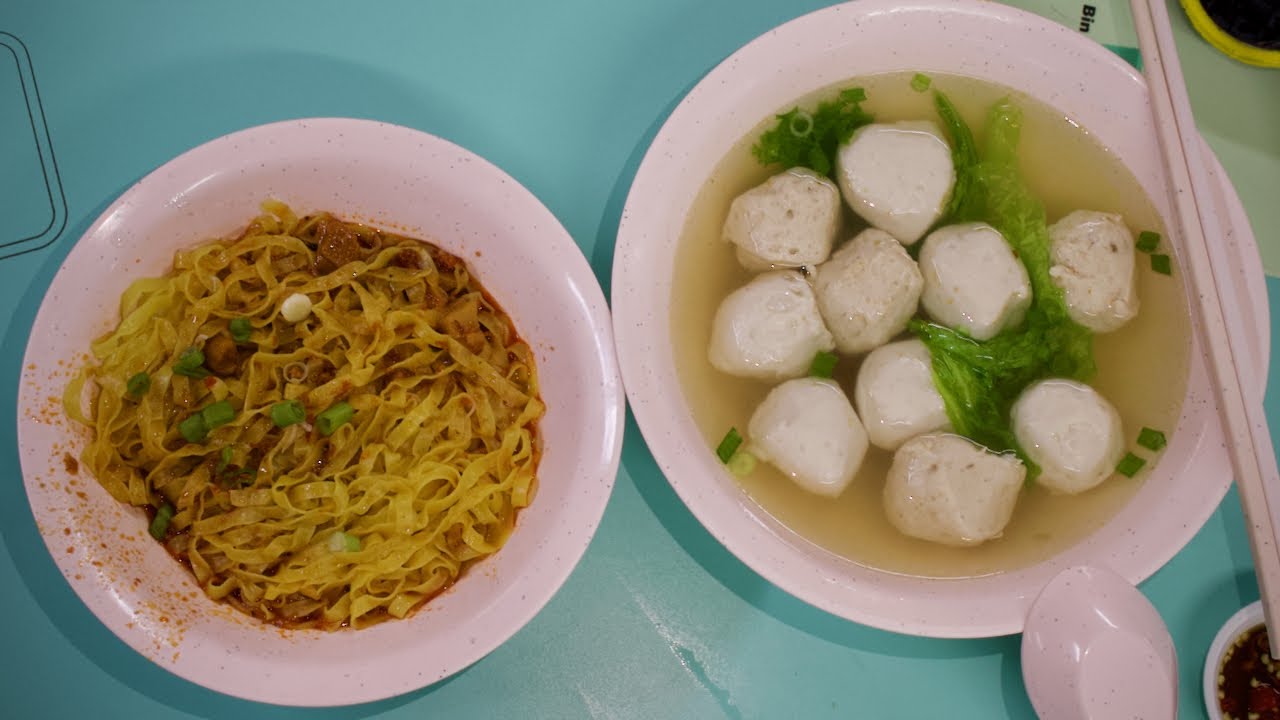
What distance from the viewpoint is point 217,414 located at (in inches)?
73.9

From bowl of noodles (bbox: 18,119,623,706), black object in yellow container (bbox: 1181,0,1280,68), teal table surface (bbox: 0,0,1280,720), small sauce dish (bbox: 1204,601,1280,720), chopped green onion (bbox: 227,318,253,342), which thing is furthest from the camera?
black object in yellow container (bbox: 1181,0,1280,68)

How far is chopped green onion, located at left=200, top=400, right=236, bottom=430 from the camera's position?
188 centimetres

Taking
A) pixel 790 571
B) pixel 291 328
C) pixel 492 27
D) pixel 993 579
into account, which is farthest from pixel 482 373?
pixel 993 579

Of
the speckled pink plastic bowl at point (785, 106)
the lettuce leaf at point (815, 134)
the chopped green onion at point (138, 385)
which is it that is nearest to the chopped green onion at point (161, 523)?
the chopped green onion at point (138, 385)

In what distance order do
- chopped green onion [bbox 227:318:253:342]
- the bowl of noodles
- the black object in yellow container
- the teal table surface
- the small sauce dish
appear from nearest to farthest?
the bowl of noodles
chopped green onion [bbox 227:318:253:342]
the small sauce dish
the teal table surface
the black object in yellow container

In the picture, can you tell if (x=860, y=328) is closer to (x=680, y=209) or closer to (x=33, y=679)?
(x=680, y=209)

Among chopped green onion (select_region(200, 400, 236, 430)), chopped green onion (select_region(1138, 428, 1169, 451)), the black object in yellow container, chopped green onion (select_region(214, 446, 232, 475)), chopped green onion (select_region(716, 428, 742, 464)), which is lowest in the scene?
chopped green onion (select_region(214, 446, 232, 475))

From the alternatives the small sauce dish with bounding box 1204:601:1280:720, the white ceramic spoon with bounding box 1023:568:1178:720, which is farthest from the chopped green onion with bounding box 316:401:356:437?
the small sauce dish with bounding box 1204:601:1280:720

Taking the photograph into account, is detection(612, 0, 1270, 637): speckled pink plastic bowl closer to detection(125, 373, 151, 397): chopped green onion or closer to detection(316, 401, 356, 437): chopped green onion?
detection(316, 401, 356, 437): chopped green onion

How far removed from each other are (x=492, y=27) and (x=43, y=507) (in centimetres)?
165

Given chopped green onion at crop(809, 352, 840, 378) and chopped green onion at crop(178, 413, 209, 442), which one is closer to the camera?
chopped green onion at crop(178, 413, 209, 442)

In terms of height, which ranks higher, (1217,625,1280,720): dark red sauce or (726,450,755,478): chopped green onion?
(726,450,755,478): chopped green onion

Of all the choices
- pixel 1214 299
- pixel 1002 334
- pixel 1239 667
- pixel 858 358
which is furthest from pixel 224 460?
pixel 1239 667

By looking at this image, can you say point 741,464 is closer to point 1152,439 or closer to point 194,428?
point 1152,439
